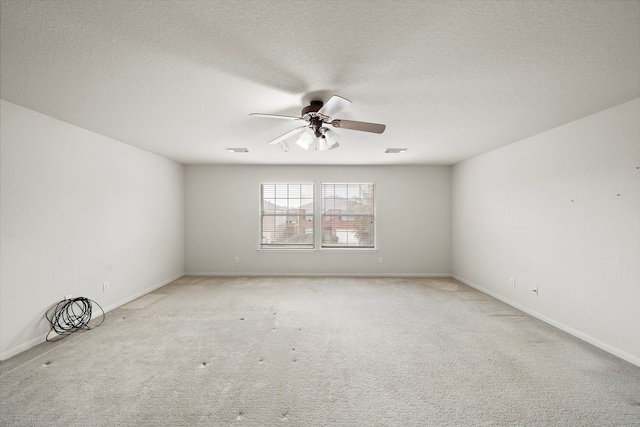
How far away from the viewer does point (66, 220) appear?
2965 mm

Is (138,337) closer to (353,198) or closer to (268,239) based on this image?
(268,239)

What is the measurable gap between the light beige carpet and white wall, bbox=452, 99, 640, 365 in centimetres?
34

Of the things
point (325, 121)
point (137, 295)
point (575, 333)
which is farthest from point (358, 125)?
point (137, 295)

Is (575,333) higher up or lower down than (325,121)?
lower down

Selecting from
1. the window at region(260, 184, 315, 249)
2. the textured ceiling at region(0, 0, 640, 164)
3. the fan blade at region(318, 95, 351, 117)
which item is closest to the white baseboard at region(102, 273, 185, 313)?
the window at region(260, 184, 315, 249)

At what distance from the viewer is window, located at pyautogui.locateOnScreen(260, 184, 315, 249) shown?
5570mm

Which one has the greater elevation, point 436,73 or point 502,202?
point 436,73

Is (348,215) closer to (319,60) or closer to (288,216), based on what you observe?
(288,216)

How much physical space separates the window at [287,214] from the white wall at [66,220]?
2.04 meters

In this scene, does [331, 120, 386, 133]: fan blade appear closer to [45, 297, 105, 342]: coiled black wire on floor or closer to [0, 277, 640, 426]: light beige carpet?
[0, 277, 640, 426]: light beige carpet

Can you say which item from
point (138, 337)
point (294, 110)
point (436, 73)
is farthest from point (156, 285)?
point (436, 73)

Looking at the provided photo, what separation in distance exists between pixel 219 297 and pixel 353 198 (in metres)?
3.25

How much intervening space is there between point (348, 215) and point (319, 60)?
405cm

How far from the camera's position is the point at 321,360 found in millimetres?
2309
